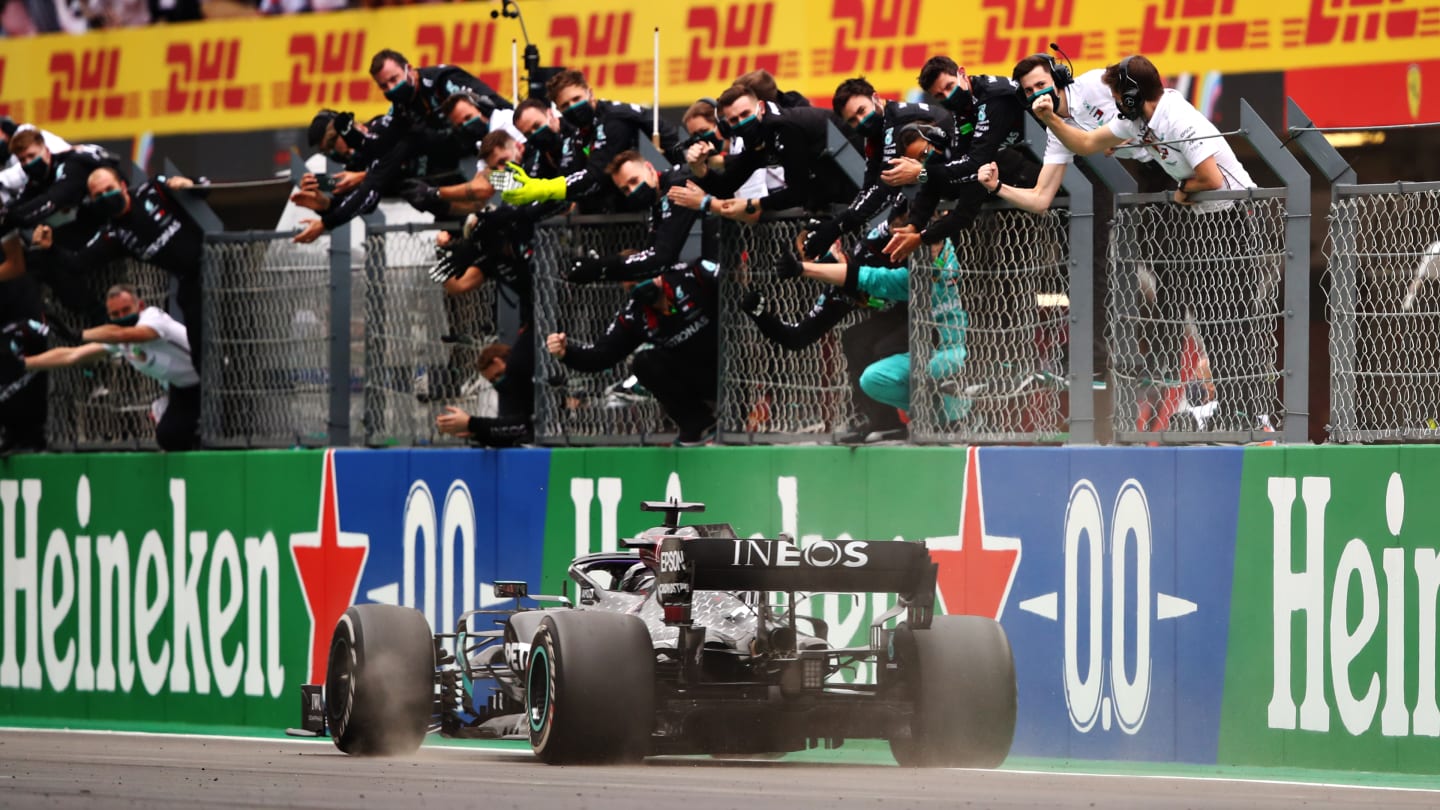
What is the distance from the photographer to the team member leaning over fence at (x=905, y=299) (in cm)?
1179

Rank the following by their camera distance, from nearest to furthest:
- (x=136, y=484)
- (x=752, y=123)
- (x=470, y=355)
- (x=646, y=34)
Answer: (x=752, y=123)
(x=470, y=355)
(x=136, y=484)
(x=646, y=34)

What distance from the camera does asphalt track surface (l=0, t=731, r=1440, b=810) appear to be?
26.5 ft

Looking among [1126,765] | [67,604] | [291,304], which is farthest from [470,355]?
[1126,765]

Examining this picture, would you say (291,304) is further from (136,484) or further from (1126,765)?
(1126,765)

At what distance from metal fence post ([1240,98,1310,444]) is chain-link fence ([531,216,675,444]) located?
384 centimetres

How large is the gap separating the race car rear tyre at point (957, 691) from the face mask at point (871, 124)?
321cm

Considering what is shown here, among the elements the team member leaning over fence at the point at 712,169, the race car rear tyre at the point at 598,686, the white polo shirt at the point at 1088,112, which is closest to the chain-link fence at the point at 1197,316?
the white polo shirt at the point at 1088,112

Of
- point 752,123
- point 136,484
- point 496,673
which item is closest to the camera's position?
point 496,673

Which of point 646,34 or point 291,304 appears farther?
point 646,34

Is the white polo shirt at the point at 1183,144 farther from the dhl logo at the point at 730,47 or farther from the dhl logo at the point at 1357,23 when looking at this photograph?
the dhl logo at the point at 730,47

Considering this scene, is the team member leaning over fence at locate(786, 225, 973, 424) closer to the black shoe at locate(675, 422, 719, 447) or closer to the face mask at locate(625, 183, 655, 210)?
the black shoe at locate(675, 422, 719, 447)

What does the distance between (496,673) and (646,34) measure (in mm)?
8616

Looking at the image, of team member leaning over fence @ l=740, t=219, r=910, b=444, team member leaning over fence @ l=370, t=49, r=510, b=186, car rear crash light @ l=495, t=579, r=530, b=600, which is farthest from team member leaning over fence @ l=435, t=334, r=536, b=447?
car rear crash light @ l=495, t=579, r=530, b=600

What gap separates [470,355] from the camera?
14.0 meters
